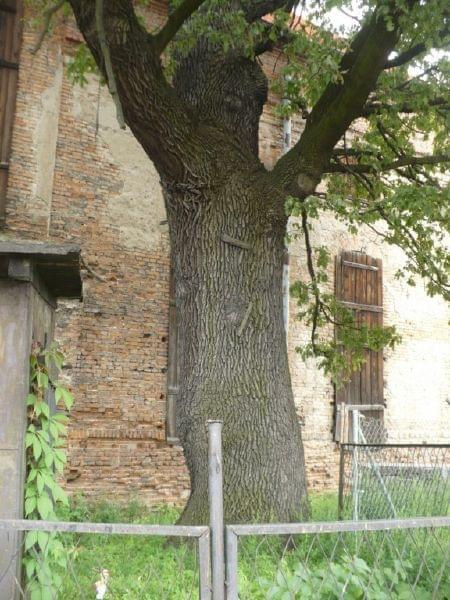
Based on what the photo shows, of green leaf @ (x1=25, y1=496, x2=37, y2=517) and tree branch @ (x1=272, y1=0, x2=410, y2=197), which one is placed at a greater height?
tree branch @ (x1=272, y1=0, x2=410, y2=197)

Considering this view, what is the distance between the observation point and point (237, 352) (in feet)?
20.6

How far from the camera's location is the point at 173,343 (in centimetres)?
1044

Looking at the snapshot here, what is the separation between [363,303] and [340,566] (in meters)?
9.07

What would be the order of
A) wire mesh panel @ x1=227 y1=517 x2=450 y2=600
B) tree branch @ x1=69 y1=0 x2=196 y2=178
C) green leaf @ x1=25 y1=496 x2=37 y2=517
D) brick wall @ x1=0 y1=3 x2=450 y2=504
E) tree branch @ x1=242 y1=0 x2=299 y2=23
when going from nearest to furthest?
wire mesh panel @ x1=227 y1=517 x2=450 y2=600
green leaf @ x1=25 y1=496 x2=37 y2=517
tree branch @ x1=69 y1=0 x2=196 y2=178
tree branch @ x1=242 y1=0 x2=299 y2=23
brick wall @ x1=0 y1=3 x2=450 y2=504

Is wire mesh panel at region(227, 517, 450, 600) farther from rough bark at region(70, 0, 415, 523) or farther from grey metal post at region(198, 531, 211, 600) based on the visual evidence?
rough bark at region(70, 0, 415, 523)

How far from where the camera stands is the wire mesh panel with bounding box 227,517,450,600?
2682 millimetres

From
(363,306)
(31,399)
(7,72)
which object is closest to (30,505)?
(31,399)

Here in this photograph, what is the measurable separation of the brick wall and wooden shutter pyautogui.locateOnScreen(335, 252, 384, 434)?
3675mm

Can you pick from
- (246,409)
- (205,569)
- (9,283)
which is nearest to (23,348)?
(9,283)

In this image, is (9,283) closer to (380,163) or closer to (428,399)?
(380,163)

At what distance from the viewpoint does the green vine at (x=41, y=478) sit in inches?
150

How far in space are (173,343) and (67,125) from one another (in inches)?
148

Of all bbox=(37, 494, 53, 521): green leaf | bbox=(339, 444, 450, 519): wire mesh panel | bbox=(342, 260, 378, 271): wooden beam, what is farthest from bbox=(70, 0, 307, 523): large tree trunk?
bbox=(342, 260, 378, 271): wooden beam

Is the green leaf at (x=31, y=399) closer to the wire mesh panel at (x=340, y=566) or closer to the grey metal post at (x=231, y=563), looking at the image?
the wire mesh panel at (x=340, y=566)
